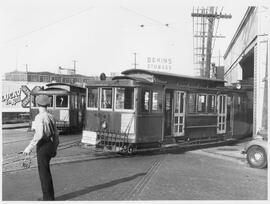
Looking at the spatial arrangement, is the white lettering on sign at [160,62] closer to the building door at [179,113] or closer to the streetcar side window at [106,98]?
the building door at [179,113]

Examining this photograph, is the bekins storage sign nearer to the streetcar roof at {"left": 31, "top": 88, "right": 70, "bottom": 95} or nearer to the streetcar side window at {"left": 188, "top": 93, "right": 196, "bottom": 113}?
the streetcar roof at {"left": 31, "top": 88, "right": 70, "bottom": 95}

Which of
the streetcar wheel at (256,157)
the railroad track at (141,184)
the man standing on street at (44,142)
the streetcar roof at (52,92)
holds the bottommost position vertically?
the railroad track at (141,184)

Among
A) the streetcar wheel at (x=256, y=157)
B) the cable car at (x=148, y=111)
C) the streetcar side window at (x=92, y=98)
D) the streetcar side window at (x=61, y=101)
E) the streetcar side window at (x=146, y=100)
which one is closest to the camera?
the streetcar wheel at (x=256, y=157)

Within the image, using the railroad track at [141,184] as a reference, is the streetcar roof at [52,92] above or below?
above

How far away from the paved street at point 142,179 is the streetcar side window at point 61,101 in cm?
724

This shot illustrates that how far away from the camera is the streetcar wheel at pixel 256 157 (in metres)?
9.86

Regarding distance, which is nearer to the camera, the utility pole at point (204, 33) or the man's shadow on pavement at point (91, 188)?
the man's shadow on pavement at point (91, 188)

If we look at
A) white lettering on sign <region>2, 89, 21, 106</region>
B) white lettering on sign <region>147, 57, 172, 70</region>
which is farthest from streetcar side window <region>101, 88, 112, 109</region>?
white lettering on sign <region>2, 89, 21, 106</region>

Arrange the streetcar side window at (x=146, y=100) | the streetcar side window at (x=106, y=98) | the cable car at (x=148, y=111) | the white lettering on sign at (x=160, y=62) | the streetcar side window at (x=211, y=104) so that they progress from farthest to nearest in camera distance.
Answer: the white lettering on sign at (x=160, y=62), the streetcar side window at (x=211, y=104), the streetcar side window at (x=106, y=98), the streetcar side window at (x=146, y=100), the cable car at (x=148, y=111)

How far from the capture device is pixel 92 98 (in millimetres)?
11938

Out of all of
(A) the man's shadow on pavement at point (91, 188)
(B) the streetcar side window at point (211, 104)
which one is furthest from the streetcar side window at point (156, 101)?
(A) the man's shadow on pavement at point (91, 188)

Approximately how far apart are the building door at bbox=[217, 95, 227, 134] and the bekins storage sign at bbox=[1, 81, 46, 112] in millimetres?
17494

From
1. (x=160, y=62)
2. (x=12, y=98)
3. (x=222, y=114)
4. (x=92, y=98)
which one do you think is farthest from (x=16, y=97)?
(x=222, y=114)

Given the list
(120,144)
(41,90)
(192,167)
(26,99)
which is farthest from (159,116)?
(26,99)
